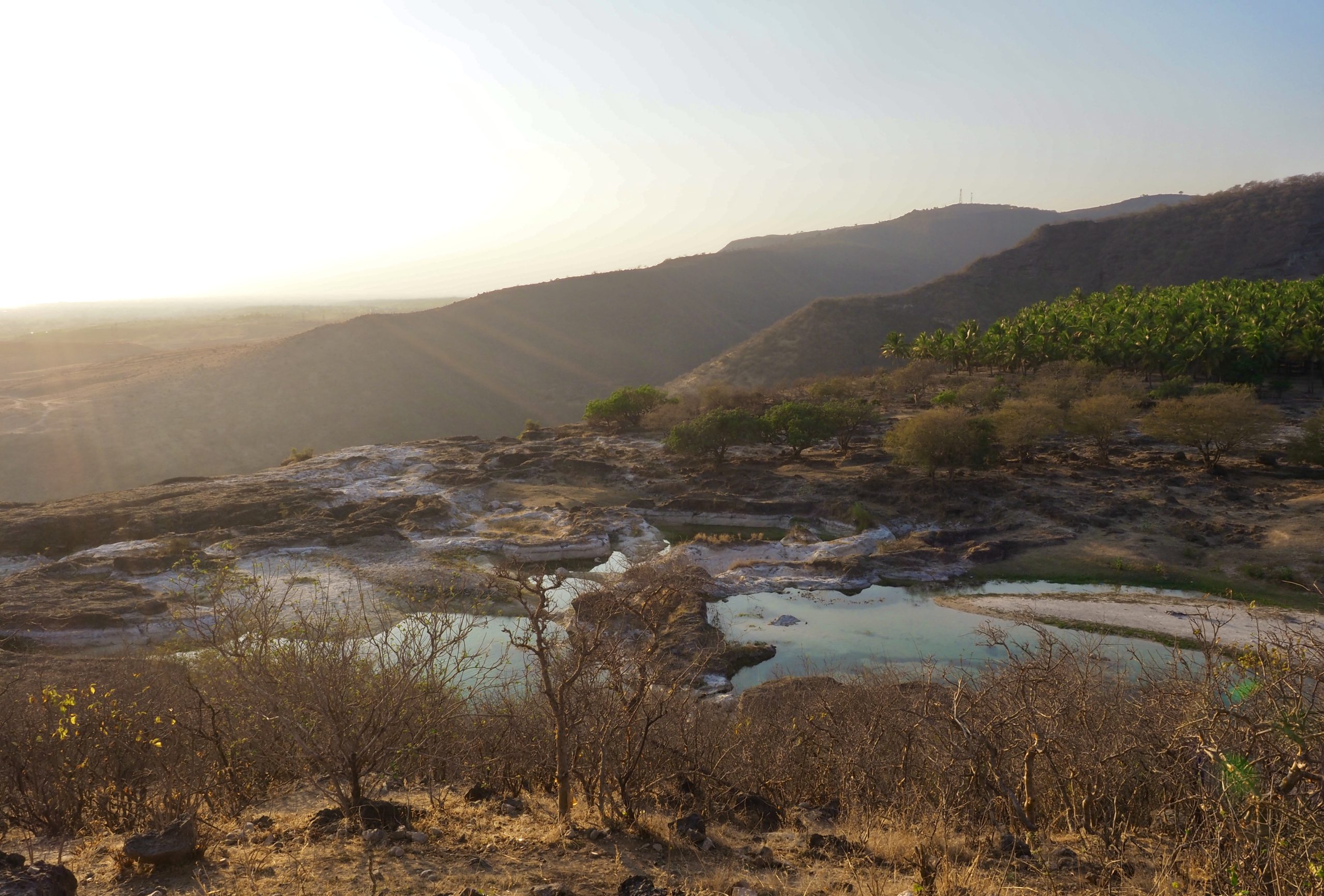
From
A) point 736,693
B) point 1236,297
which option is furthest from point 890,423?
point 736,693

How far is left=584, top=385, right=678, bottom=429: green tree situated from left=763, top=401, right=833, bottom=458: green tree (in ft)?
39.3

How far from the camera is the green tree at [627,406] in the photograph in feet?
182

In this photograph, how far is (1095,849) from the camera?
22.2 feet

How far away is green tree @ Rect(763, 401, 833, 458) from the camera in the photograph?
4372cm

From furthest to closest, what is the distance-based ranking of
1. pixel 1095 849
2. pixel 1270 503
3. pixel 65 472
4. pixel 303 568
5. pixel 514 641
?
pixel 65 472
pixel 1270 503
pixel 303 568
pixel 514 641
pixel 1095 849

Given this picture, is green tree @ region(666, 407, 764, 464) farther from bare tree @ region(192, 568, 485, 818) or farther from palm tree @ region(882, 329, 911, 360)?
bare tree @ region(192, 568, 485, 818)

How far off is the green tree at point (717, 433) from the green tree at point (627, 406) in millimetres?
10880

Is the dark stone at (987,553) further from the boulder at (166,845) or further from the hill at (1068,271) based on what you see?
the hill at (1068,271)

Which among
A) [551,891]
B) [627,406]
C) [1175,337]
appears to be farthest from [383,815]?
[1175,337]

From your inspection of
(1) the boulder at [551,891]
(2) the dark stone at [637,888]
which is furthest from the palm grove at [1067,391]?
(1) the boulder at [551,891]

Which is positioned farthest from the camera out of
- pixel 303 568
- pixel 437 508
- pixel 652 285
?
pixel 652 285

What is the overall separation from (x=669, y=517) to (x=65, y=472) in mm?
40936

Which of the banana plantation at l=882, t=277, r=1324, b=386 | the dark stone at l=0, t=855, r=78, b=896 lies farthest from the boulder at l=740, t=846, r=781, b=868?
the banana plantation at l=882, t=277, r=1324, b=386

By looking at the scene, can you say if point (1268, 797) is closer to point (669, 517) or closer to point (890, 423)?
point (669, 517)
